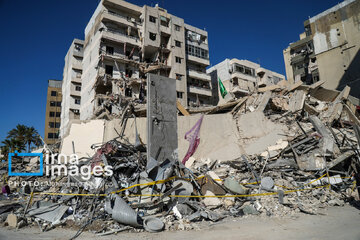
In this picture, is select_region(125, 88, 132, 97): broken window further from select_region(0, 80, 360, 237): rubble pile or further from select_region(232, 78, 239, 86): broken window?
select_region(232, 78, 239, 86): broken window

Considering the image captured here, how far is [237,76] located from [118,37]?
69.0ft

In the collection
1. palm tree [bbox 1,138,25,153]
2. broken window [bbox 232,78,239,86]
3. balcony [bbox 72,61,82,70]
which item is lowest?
palm tree [bbox 1,138,25,153]

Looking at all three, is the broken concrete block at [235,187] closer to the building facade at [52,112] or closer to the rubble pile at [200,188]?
the rubble pile at [200,188]

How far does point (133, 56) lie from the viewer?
30000 millimetres

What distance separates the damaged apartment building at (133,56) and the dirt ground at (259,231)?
18990 millimetres

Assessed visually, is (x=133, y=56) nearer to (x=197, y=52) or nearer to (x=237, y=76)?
(x=197, y=52)

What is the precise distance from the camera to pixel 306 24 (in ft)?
108

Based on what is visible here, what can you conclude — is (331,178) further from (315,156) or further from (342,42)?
(342,42)

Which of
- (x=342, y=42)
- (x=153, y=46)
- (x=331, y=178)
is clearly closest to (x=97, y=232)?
(x=331, y=178)

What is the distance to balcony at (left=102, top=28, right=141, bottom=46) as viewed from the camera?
27.4 m

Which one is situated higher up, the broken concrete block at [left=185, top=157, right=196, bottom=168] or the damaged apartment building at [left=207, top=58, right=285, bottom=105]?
the damaged apartment building at [left=207, top=58, right=285, bottom=105]

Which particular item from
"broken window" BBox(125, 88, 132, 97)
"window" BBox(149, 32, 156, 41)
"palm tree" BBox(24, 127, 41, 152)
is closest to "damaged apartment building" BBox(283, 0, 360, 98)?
"window" BBox(149, 32, 156, 41)

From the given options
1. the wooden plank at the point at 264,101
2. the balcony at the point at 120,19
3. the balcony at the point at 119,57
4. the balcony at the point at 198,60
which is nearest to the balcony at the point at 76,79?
the balcony at the point at 119,57

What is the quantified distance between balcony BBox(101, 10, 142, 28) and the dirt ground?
27.0 meters
